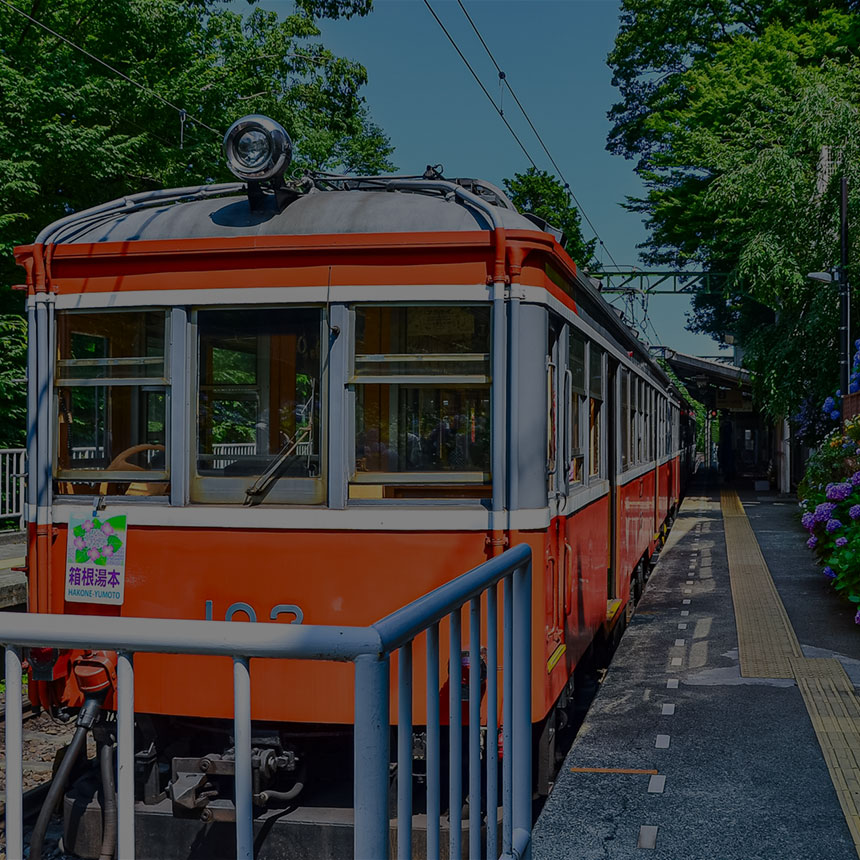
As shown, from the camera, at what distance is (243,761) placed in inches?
74.4

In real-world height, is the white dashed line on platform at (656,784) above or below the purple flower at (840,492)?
below

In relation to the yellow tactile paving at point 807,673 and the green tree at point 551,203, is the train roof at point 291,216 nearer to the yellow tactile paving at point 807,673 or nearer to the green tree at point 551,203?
the yellow tactile paving at point 807,673

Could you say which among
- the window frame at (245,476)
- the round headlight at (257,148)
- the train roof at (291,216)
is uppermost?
the round headlight at (257,148)

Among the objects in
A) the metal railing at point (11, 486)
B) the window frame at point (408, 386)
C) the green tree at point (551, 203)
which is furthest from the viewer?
the green tree at point (551, 203)

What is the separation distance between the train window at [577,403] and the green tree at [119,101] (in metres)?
9.52

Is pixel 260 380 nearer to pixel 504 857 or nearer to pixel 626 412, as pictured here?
pixel 504 857

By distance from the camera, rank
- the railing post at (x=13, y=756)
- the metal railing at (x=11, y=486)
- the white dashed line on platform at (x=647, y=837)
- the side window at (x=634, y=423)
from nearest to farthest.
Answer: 1. the railing post at (x=13, y=756)
2. the white dashed line on platform at (x=647, y=837)
3. the side window at (x=634, y=423)
4. the metal railing at (x=11, y=486)

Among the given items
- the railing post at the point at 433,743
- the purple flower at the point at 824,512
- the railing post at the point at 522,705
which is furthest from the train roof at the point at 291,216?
the purple flower at the point at 824,512

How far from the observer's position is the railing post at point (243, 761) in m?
1.84

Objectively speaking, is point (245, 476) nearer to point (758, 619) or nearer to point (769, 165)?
point (758, 619)

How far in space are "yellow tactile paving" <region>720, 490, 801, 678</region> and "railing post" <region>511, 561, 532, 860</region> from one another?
4.26m

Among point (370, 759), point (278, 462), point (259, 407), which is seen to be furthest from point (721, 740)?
point (370, 759)

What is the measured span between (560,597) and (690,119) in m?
22.3

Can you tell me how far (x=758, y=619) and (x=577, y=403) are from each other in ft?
14.5
